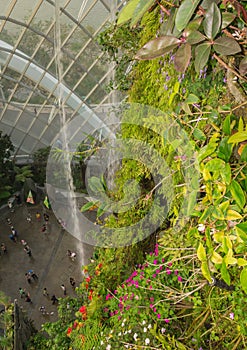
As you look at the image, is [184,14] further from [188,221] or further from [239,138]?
[188,221]

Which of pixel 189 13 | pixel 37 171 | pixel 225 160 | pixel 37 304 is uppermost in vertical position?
pixel 37 171

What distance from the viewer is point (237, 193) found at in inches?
60.6

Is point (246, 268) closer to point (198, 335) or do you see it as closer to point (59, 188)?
point (198, 335)

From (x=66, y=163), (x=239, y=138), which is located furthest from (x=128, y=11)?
(x=66, y=163)

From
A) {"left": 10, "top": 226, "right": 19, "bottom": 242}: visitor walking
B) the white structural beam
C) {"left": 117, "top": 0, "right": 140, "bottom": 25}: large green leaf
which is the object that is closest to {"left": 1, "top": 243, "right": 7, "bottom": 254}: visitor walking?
{"left": 10, "top": 226, "right": 19, "bottom": 242}: visitor walking

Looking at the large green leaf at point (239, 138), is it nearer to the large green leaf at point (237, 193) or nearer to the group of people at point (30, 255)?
the large green leaf at point (237, 193)

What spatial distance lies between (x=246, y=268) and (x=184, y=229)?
4.97 ft

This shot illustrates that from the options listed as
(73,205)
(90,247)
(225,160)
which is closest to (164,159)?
(225,160)

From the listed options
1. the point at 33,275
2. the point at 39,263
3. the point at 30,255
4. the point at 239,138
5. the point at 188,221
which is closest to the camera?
the point at 239,138

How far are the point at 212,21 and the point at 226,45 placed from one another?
114mm

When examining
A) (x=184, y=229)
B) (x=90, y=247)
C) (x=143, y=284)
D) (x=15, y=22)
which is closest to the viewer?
(x=184, y=229)

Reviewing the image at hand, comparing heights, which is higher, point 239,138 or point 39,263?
point 239,138

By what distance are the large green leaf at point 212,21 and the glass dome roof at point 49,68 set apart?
9436 millimetres

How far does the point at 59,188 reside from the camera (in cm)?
1747
